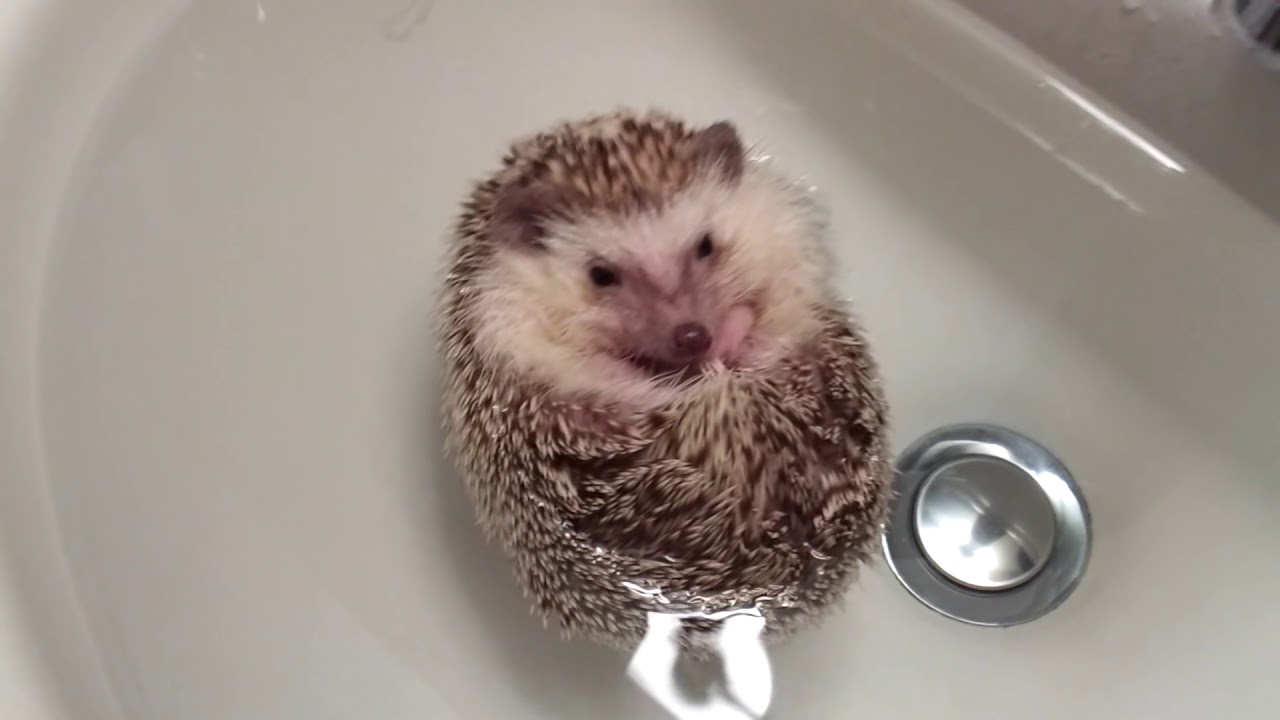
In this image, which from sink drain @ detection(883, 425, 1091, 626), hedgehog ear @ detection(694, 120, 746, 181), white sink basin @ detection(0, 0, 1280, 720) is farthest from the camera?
sink drain @ detection(883, 425, 1091, 626)

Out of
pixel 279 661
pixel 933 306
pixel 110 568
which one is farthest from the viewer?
pixel 933 306

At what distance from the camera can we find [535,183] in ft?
3.30

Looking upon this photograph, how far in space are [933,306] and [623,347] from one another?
43 centimetres

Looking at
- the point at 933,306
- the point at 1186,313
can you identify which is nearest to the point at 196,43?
the point at 933,306

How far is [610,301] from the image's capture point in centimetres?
105

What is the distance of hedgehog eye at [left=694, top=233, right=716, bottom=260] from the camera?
1077mm

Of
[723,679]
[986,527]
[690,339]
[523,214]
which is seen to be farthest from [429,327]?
[986,527]

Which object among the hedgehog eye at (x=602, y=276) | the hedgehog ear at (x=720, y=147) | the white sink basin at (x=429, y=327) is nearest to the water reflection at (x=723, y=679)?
the white sink basin at (x=429, y=327)

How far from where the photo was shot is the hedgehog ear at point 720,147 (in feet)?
3.42

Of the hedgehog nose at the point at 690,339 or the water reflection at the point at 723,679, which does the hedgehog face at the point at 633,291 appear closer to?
the hedgehog nose at the point at 690,339

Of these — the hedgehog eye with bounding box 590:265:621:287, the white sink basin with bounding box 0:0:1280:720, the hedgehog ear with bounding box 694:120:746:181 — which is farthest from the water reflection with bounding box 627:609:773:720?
the hedgehog ear with bounding box 694:120:746:181

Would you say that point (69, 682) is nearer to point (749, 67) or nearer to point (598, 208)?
point (598, 208)

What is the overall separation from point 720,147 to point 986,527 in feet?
1.79

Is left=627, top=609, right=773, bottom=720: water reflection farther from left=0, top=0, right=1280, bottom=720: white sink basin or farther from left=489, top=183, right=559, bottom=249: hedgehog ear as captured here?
left=489, top=183, right=559, bottom=249: hedgehog ear
